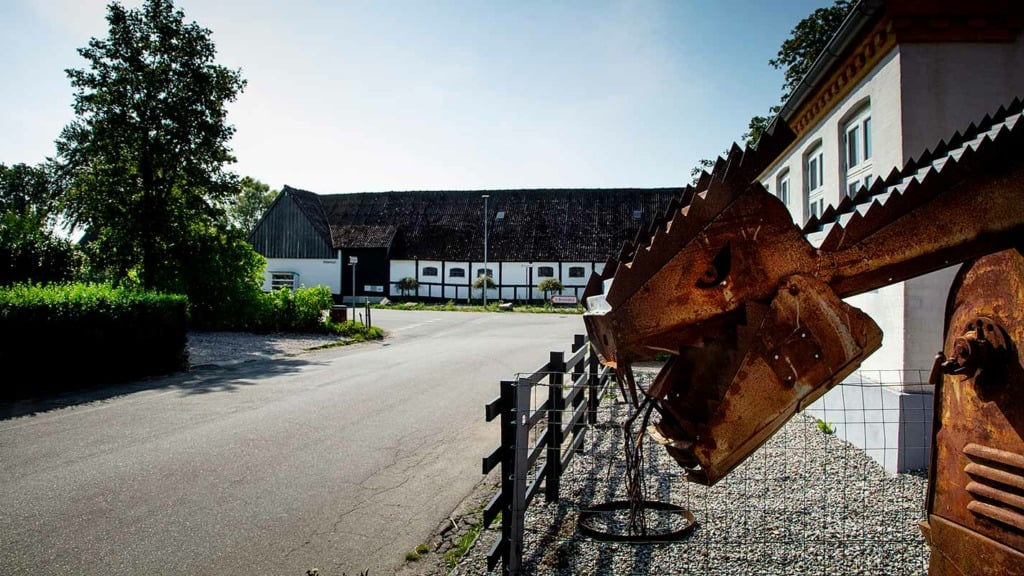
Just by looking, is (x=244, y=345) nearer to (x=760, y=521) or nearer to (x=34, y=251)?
(x=34, y=251)

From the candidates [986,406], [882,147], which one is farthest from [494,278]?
[986,406]

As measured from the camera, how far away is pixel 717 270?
1855 mm

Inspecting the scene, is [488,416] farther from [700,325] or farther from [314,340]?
[314,340]

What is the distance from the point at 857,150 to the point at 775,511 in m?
4.70

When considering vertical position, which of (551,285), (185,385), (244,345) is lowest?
(185,385)

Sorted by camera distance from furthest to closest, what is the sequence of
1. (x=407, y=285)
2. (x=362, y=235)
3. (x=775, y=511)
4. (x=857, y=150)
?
(x=362, y=235) → (x=407, y=285) → (x=857, y=150) → (x=775, y=511)

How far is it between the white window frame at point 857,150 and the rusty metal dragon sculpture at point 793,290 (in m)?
5.95

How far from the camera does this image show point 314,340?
19641 mm

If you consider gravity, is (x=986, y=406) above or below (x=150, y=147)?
below

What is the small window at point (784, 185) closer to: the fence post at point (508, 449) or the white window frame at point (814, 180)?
the white window frame at point (814, 180)

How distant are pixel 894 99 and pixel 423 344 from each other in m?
14.0

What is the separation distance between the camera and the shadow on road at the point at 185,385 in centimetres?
964

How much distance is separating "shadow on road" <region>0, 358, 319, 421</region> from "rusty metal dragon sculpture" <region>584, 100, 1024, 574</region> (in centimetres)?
1002

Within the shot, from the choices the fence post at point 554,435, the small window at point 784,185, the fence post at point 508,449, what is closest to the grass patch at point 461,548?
the fence post at point 508,449
